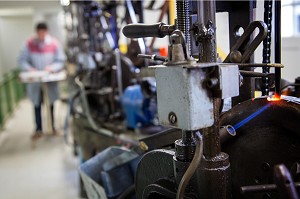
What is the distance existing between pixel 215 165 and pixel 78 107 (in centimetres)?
243

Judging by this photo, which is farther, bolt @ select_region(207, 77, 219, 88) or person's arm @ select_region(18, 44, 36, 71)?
person's arm @ select_region(18, 44, 36, 71)

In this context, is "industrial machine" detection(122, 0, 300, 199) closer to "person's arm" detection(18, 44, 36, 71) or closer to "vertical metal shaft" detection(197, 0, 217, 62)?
"vertical metal shaft" detection(197, 0, 217, 62)

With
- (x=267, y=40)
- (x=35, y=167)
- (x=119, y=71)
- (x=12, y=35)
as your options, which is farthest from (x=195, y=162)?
(x=12, y=35)

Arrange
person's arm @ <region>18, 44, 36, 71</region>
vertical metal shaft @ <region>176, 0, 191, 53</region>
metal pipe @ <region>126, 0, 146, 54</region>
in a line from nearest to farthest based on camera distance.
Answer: vertical metal shaft @ <region>176, 0, 191, 53</region> → metal pipe @ <region>126, 0, 146, 54</region> → person's arm @ <region>18, 44, 36, 71</region>

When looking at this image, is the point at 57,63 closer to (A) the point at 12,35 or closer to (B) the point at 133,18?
(B) the point at 133,18

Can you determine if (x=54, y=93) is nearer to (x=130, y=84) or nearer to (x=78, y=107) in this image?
(x=78, y=107)

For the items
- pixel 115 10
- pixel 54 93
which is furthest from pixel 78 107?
pixel 54 93

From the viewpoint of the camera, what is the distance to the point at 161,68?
71 cm

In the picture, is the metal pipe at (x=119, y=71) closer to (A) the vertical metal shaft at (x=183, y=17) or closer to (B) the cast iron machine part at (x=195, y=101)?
(B) the cast iron machine part at (x=195, y=101)

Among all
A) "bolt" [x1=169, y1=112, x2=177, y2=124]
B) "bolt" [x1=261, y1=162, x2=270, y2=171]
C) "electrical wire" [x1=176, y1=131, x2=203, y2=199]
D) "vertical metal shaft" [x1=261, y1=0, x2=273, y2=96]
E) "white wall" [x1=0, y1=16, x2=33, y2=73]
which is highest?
"white wall" [x1=0, y1=16, x2=33, y2=73]

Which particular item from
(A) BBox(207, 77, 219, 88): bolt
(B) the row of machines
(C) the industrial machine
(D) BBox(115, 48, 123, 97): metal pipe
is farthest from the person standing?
(A) BBox(207, 77, 219, 88): bolt

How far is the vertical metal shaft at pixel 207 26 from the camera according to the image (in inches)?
30.2

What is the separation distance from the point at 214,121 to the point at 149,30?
287mm

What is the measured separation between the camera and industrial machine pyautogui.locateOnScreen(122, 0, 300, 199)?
69cm
